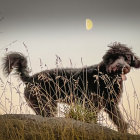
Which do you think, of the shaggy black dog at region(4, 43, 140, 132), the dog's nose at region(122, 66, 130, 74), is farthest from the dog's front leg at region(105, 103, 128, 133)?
the dog's nose at region(122, 66, 130, 74)

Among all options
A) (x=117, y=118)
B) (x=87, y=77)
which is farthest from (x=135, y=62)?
(x=117, y=118)

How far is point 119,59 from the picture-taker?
9.01 ft

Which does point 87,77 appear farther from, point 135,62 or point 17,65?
point 17,65

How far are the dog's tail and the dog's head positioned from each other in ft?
2.42

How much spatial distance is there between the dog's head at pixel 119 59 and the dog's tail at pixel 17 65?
0.74 metres

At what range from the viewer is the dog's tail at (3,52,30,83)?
2.94 m

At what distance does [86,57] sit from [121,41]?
0.35 m

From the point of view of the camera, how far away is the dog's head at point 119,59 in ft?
8.87

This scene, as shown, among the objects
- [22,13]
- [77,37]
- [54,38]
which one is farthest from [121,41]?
[22,13]

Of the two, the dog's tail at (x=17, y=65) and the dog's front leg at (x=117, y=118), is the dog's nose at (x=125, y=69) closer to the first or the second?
the dog's front leg at (x=117, y=118)

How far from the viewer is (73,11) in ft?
9.94

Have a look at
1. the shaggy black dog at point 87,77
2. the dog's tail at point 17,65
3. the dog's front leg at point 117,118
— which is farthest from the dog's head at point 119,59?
the dog's tail at point 17,65

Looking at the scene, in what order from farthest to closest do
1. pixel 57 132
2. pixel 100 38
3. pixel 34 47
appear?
pixel 34 47 → pixel 100 38 → pixel 57 132

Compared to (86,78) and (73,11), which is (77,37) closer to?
(73,11)
